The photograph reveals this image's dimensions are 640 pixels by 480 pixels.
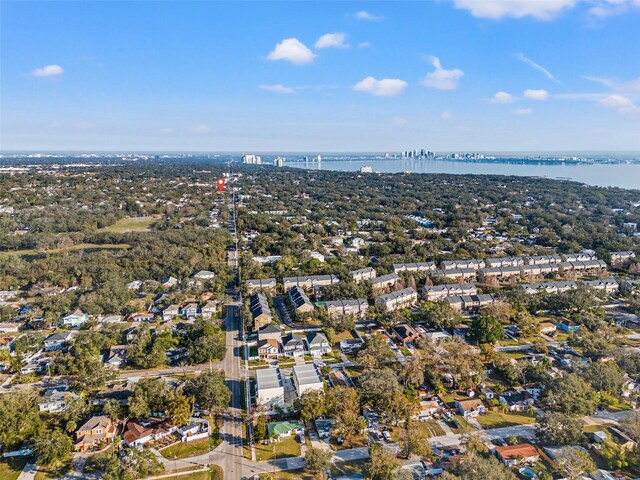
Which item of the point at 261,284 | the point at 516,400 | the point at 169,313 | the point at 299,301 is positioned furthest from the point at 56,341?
the point at 516,400

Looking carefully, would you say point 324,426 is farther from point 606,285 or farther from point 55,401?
point 606,285

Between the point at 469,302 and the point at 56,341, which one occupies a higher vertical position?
the point at 469,302

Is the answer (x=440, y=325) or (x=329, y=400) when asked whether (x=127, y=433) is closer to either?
(x=329, y=400)

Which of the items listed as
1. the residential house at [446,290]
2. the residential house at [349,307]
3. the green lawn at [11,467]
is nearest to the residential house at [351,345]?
the residential house at [349,307]

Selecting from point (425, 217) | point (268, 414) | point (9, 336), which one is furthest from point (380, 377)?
point (425, 217)

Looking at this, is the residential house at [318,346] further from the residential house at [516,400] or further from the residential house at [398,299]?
the residential house at [516,400]

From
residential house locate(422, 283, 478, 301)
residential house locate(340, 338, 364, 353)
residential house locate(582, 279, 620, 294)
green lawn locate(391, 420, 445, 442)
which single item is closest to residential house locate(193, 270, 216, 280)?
residential house locate(340, 338, 364, 353)
